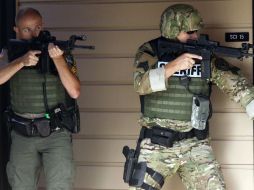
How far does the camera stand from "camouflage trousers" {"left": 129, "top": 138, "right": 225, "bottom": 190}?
142 inches

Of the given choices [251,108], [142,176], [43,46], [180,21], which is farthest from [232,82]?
[43,46]

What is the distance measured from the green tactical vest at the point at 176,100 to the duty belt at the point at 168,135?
0.09 metres

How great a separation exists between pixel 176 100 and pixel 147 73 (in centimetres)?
28

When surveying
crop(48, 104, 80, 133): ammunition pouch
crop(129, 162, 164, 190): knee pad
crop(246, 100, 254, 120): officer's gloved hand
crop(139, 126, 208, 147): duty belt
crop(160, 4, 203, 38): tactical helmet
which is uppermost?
crop(160, 4, 203, 38): tactical helmet

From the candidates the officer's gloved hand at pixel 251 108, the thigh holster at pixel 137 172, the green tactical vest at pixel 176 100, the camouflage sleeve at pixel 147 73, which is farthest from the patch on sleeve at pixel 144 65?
the officer's gloved hand at pixel 251 108

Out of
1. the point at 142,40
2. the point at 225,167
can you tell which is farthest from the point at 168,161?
the point at 142,40

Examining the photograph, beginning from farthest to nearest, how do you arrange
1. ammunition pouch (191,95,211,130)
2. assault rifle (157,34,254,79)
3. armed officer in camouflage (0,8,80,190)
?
1. armed officer in camouflage (0,8,80,190)
2. ammunition pouch (191,95,211,130)
3. assault rifle (157,34,254,79)

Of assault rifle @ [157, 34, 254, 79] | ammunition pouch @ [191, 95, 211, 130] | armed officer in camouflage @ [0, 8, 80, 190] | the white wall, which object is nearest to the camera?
assault rifle @ [157, 34, 254, 79]

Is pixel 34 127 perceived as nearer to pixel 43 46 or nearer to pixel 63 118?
pixel 63 118

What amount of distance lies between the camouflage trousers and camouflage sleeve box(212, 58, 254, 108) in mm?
370

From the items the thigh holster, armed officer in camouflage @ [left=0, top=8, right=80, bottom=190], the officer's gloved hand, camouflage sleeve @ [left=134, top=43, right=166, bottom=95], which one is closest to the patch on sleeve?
camouflage sleeve @ [left=134, top=43, right=166, bottom=95]

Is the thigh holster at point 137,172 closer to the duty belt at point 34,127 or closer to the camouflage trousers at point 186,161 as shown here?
the camouflage trousers at point 186,161

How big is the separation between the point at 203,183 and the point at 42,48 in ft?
4.53

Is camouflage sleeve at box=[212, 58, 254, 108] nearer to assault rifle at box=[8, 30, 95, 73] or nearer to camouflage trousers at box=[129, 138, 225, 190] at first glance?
camouflage trousers at box=[129, 138, 225, 190]
